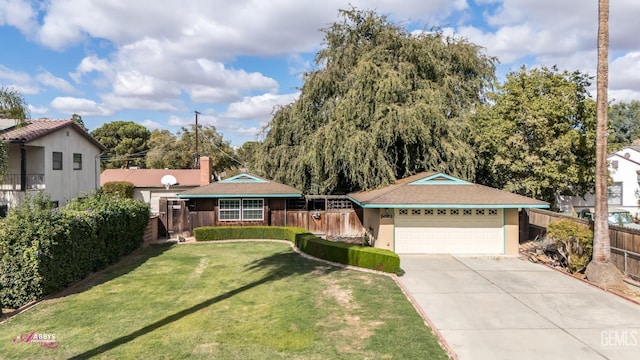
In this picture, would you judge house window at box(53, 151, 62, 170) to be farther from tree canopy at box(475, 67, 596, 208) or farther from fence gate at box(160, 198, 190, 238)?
tree canopy at box(475, 67, 596, 208)

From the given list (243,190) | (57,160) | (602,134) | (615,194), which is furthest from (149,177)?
(615,194)

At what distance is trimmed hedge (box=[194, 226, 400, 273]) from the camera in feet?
43.2

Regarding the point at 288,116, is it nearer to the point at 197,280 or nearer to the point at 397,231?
the point at 397,231

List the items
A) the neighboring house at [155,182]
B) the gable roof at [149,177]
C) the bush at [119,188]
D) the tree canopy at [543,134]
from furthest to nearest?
the gable roof at [149,177] < the neighboring house at [155,182] < the bush at [119,188] < the tree canopy at [543,134]

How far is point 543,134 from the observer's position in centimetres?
1909

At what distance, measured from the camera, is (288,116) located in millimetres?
25953

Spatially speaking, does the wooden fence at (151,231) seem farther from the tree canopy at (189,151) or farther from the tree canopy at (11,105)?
the tree canopy at (189,151)

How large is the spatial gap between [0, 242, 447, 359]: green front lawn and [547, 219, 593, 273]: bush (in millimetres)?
6420

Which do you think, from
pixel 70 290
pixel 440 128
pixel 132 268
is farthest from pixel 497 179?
pixel 70 290

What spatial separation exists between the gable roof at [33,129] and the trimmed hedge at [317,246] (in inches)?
365

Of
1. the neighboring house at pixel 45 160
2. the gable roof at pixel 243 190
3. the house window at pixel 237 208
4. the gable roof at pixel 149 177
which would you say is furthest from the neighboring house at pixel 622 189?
the gable roof at pixel 149 177

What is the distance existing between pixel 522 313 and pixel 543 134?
12840mm

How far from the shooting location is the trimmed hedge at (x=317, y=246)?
13180 mm

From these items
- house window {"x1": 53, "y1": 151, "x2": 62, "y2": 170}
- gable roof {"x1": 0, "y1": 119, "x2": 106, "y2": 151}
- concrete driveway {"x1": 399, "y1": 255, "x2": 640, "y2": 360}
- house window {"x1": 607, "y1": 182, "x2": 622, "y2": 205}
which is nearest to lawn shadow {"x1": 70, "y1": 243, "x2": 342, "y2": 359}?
concrete driveway {"x1": 399, "y1": 255, "x2": 640, "y2": 360}
